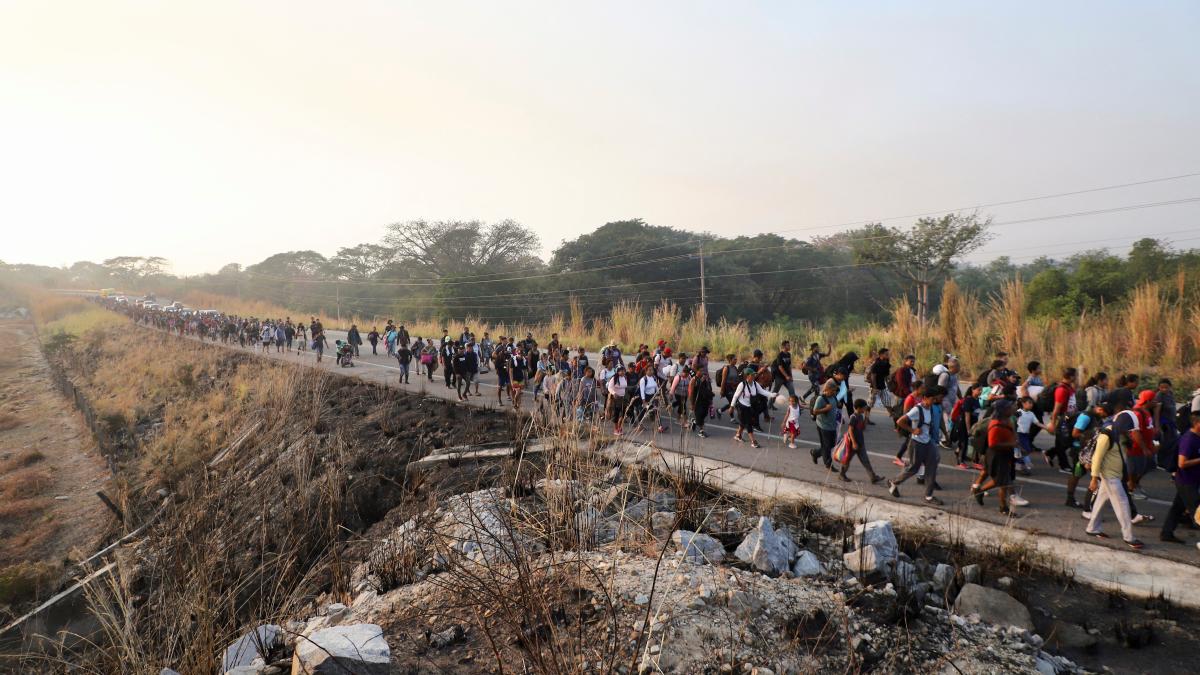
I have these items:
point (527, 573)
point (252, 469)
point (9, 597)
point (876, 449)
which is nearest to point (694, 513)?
point (527, 573)

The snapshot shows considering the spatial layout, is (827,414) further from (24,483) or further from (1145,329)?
(24,483)

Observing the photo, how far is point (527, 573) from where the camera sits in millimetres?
3469

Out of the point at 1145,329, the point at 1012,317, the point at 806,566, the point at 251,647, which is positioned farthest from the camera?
the point at 1012,317

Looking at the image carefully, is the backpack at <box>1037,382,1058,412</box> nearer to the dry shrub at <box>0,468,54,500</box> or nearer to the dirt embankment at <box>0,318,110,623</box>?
the dirt embankment at <box>0,318,110,623</box>

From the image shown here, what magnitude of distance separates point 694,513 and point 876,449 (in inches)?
198

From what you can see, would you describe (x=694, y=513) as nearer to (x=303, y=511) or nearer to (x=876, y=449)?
(x=876, y=449)

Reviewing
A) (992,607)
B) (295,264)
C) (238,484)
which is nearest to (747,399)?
(992,607)

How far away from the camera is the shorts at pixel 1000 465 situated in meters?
6.83

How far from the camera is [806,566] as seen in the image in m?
5.35

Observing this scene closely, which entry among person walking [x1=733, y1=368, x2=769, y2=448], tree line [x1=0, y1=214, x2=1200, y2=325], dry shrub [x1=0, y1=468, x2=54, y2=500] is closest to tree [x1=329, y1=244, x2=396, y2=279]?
tree line [x1=0, y1=214, x2=1200, y2=325]

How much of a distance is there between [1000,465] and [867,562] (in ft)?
8.91

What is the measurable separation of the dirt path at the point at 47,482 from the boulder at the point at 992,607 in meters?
7.66

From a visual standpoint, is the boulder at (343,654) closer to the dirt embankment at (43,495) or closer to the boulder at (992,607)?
the dirt embankment at (43,495)

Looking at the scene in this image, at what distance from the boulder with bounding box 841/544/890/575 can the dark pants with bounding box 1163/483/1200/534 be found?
315 centimetres
